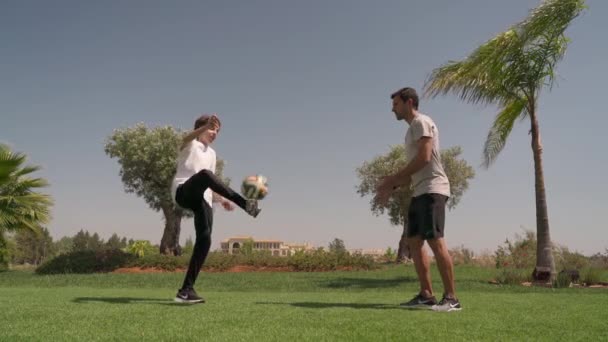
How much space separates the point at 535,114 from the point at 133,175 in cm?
2232

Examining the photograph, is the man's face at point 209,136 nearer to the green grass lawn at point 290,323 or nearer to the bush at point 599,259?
the green grass lawn at point 290,323

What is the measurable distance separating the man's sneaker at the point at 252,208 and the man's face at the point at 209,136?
90cm

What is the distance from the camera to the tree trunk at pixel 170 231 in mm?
27812

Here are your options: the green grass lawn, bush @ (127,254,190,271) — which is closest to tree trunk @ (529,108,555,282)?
the green grass lawn

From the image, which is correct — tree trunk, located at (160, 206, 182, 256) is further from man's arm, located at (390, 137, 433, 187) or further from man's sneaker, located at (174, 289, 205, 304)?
man's arm, located at (390, 137, 433, 187)

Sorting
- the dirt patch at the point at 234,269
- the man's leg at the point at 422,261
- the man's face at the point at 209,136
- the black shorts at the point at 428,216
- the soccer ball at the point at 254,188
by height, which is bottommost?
the dirt patch at the point at 234,269

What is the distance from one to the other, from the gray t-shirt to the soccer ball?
1.75 meters

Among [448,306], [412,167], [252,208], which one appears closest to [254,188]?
[252,208]

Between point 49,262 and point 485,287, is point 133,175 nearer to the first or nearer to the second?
point 49,262

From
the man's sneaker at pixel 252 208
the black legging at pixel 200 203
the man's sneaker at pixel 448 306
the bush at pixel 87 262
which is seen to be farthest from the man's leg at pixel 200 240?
the bush at pixel 87 262

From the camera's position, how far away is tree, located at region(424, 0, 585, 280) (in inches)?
469

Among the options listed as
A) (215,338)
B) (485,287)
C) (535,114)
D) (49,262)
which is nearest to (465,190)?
(535,114)

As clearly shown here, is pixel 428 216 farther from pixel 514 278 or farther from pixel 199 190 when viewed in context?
pixel 514 278

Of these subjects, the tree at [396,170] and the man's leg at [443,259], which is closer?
the man's leg at [443,259]
